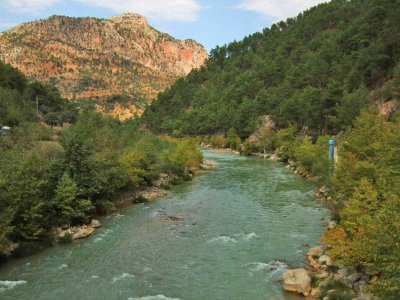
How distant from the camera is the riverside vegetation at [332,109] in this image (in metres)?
19.0

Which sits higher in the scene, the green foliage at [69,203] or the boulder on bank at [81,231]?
the green foliage at [69,203]

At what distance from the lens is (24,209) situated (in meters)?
26.4

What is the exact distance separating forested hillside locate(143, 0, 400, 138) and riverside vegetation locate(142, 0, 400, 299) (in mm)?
302

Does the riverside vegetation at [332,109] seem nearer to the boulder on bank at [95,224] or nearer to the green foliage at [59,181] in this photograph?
the boulder on bank at [95,224]

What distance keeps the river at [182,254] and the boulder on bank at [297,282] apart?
1.64 ft

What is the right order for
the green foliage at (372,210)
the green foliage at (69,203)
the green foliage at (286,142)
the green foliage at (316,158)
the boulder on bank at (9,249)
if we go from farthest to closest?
the green foliage at (286,142), the green foliage at (316,158), the green foliage at (69,203), the boulder on bank at (9,249), the green foliage at (372,210)

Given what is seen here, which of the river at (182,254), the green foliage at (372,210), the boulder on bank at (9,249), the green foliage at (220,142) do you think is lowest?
the river at (182,254)

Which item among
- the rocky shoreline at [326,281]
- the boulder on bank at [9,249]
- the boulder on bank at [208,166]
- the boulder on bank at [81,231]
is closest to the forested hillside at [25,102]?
the boulder on bank at [208,166]

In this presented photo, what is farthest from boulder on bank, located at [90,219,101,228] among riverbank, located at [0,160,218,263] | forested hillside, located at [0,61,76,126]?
forested hillside, located at [0,61,76,126]

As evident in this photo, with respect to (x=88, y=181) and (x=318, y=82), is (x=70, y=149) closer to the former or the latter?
(x=88, y=181)

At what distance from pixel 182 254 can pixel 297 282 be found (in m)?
8.28

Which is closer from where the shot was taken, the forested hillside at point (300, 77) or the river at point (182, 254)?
the river at point (182, 254)

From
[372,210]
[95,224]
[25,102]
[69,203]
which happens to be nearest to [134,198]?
[95,224]

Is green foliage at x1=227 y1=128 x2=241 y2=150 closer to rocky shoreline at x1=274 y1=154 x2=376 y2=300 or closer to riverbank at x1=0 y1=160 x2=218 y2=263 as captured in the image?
riverbank at x1=0 y1=160 x2=218 y2=263
